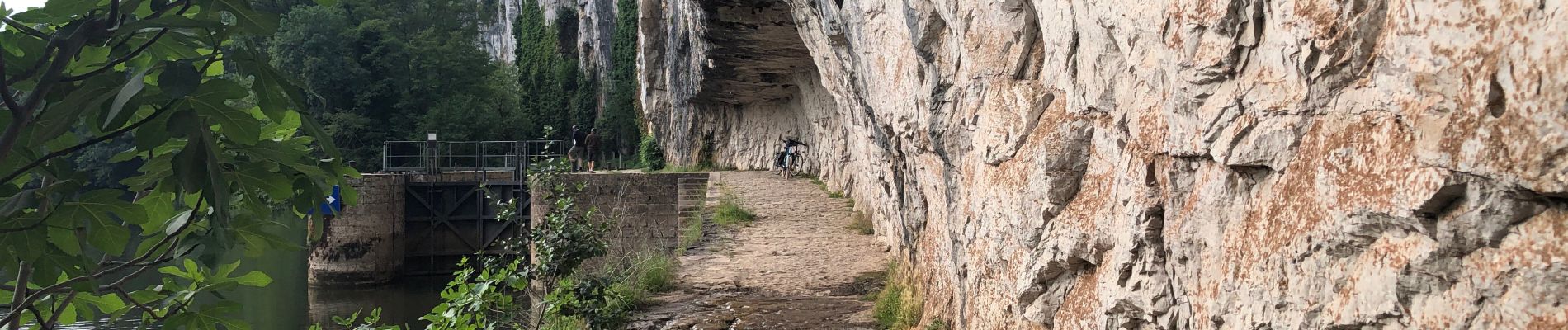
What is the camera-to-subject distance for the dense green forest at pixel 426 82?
1131 inches

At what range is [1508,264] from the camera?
128 centimetres

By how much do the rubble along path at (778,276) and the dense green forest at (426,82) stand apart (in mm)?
17584

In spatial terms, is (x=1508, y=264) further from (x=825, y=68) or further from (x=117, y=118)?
(x=825, y=68)

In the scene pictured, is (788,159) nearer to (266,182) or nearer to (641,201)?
(641,201)

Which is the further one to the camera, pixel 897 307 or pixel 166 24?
pixel 897 307

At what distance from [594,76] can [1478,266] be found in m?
28.5

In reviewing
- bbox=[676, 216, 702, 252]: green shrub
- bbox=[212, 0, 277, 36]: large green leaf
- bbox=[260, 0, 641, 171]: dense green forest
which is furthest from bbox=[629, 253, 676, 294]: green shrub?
bbox=[260, 0, 641, 171]: dense green forest

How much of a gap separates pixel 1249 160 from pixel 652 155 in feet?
67.3

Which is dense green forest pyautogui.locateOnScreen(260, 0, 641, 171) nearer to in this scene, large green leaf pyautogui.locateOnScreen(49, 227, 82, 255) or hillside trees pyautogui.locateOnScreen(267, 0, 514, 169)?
hillside trees pyautogui.locateOnScreen(267, 0, 514, 169)

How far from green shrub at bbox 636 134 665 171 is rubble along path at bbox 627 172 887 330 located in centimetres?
1114

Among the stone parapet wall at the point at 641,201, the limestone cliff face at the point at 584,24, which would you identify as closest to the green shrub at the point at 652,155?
the limestone cliff face at the point at 584,24

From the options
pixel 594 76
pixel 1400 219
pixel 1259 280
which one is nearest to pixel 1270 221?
pixel 1259 280

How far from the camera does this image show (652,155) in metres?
22.0

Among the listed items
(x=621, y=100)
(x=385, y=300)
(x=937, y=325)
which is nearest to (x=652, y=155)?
(x=621, y=100)
